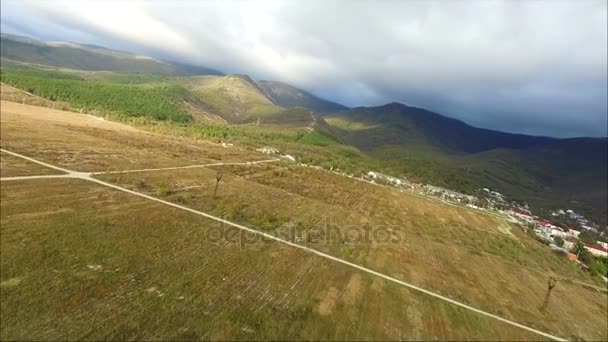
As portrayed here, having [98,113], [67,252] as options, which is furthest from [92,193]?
[98,113]

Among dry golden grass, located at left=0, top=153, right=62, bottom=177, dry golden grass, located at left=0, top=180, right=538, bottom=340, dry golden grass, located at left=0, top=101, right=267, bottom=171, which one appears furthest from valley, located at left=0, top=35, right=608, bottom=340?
dry golden grass, located at left=0, top=101, right=267, bottom=171

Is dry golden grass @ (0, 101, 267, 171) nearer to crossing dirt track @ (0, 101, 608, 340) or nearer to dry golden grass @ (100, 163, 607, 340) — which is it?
crossing dirt track @ (0, 101, 608, 340)

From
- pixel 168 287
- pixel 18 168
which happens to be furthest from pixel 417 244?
pixel 18 168

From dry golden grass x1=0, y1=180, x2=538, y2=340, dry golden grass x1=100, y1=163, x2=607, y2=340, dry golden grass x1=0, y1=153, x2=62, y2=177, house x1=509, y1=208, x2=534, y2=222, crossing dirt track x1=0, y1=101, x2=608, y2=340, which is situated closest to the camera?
dry golden grass x1=0, y1=180, x2=538, y2=340

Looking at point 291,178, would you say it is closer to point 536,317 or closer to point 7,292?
point 536,317

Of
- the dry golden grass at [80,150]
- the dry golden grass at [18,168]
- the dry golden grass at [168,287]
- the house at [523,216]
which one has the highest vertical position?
the dry golden grass at [168,287]

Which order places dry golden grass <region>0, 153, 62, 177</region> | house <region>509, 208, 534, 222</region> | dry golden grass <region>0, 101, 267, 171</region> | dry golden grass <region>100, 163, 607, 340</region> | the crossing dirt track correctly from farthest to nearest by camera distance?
house <region>509, 208, 534, 222</region> → dry golden grass <region>0, 101, 267, 171</region> → dry golden grass <region>0, 153, 62, 177</region> → dry golden grass <region>100, 163, 607, 340</region> → the crossing dirt track

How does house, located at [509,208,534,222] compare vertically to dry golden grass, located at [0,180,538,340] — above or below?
below

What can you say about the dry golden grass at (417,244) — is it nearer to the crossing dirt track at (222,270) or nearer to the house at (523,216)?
the crossing dirt track at (222,270)

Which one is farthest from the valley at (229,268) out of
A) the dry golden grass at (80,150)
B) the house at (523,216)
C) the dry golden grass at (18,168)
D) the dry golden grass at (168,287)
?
the house at (523,216)
